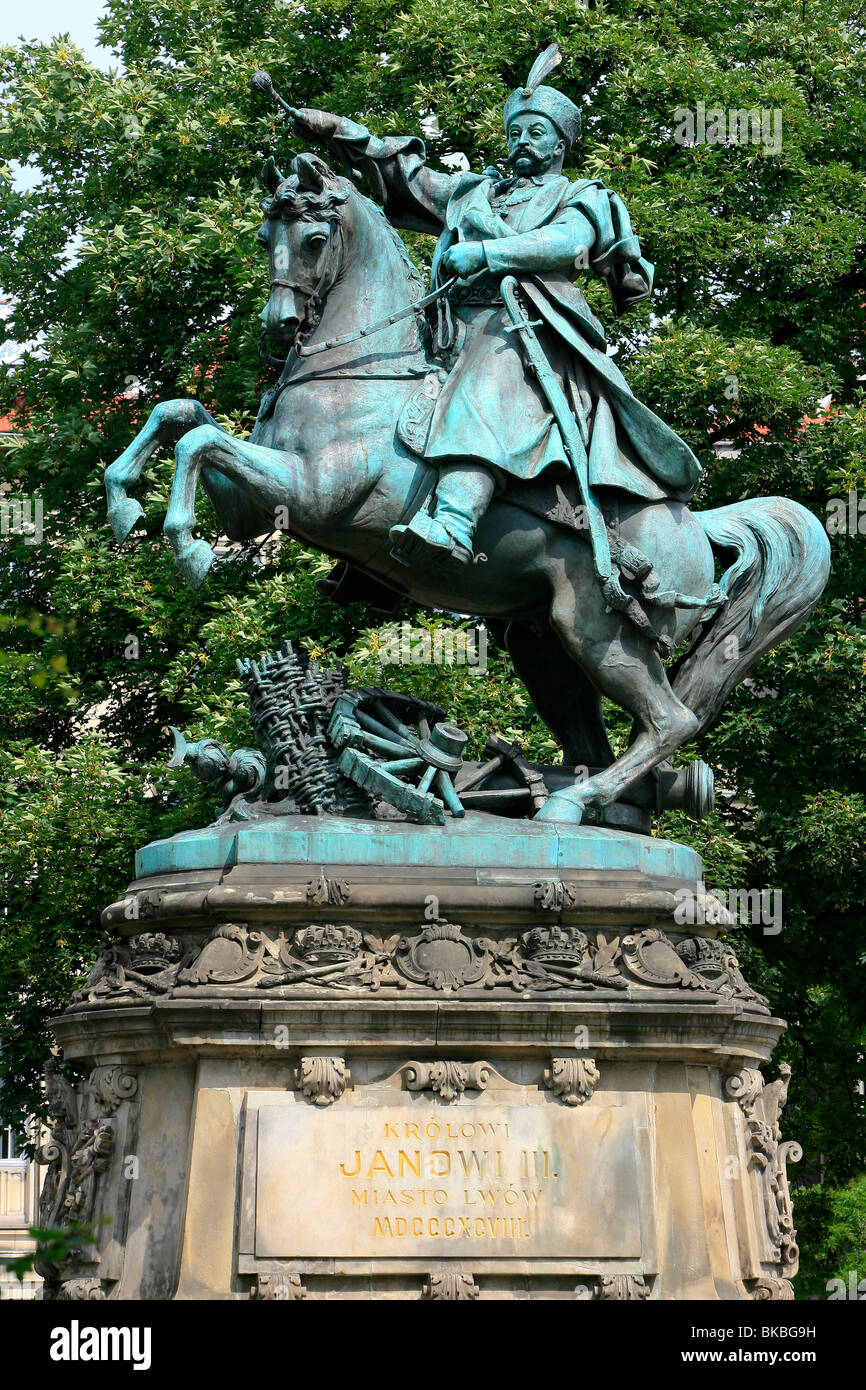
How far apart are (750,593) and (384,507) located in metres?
2.00

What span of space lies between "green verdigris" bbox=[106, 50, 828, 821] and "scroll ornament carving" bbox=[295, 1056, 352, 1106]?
1.70 metres

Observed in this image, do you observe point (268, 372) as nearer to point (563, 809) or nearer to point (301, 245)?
point (301, 245)

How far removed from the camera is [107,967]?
31.2ft

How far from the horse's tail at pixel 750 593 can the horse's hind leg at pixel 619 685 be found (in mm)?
385

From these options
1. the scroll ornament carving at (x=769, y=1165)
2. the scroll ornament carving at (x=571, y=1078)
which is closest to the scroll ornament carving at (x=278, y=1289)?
the scroll ornament carving at (x=571, y=1078)

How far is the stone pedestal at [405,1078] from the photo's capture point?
8.67 m

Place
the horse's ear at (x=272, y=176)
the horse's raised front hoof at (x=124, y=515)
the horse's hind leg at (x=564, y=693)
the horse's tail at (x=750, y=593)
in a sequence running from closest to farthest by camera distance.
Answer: the horse's raised front hoof at (x=124, y=515), the horse's ear at (x=272, y=176), the horse's tail at (x=750, y=593), the horse's hind leg at (x=564, y=693)

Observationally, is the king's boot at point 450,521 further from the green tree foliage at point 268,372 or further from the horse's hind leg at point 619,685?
the green tree foliage at point 268,372

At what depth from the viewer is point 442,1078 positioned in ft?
29.1

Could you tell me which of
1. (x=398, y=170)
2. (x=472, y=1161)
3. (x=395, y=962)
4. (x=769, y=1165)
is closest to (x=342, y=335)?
(x=398, y=170)

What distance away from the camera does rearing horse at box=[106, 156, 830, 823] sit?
9.90 meters

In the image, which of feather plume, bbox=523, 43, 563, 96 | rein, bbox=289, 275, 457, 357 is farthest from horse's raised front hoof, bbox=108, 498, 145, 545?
feather plume, bbox=523, 43, 563, 96

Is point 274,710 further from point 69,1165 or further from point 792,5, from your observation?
point 792,5

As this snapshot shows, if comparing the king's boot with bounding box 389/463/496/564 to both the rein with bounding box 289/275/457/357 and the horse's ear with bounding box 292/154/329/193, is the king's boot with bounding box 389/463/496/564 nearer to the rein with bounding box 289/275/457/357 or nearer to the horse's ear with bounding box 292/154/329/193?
the rein with bounding box 289/275/457/357
